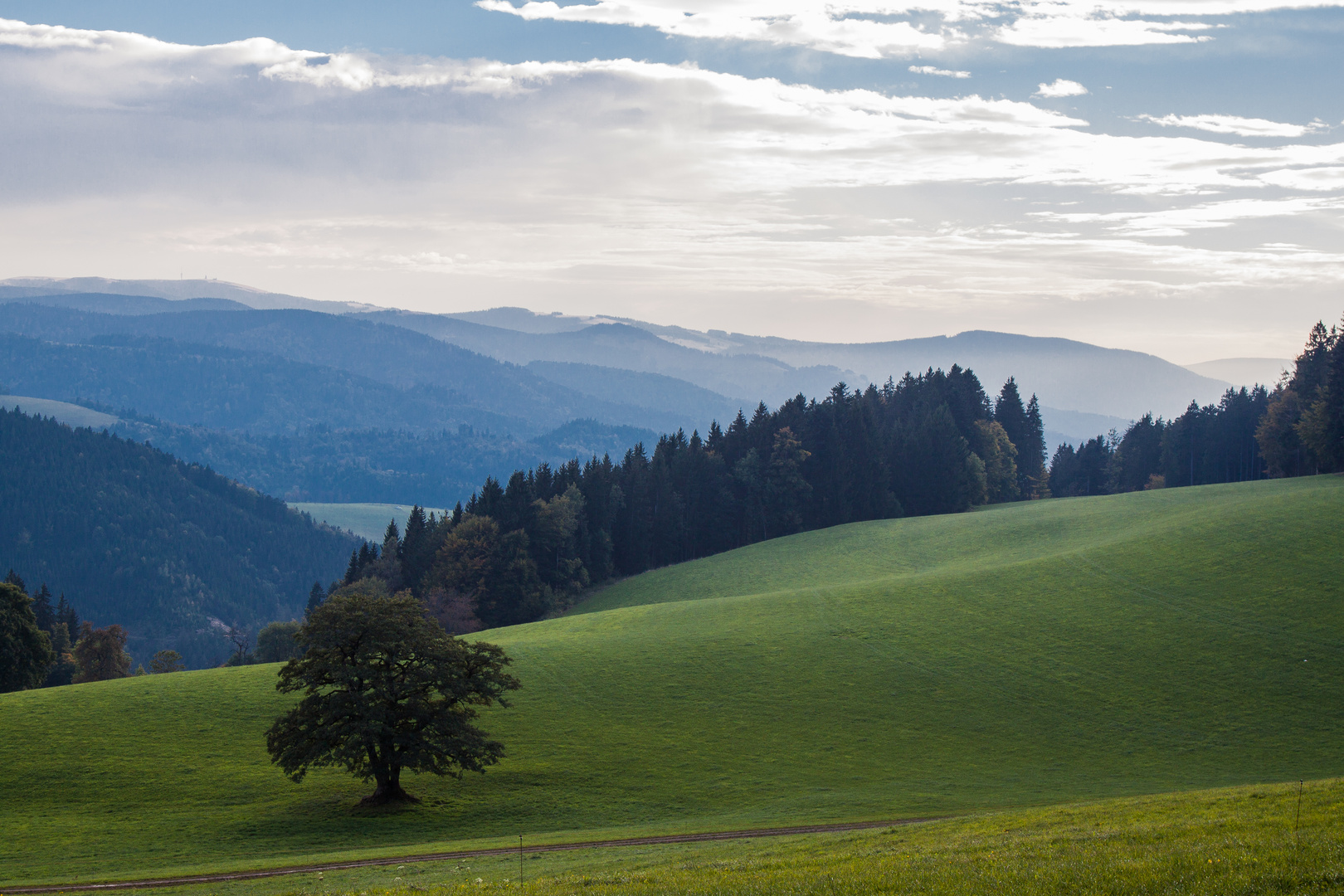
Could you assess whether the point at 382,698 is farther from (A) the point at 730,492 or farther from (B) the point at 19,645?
(A) the point at 730,492

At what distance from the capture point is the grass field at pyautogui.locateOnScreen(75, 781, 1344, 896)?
18297 millimetres

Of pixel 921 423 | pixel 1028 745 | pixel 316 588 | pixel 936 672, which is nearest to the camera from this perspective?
pixel 1028 745

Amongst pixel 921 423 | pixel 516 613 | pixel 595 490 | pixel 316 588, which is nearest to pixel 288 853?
pixel 516 613

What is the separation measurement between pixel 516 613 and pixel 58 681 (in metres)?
53.8

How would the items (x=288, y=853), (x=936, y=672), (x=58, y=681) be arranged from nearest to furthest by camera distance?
(x=288, y=853) < (x=936, y=672) < (x=58, y=681)

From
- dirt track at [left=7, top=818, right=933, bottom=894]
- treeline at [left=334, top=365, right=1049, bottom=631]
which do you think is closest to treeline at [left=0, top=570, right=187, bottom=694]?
treeline at [left=334, top=365, right=1049, bottom=631]

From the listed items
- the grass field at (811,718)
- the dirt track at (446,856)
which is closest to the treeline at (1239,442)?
the grass field at (811,718)

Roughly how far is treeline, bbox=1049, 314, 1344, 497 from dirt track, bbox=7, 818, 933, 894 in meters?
105

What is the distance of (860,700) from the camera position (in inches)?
2240

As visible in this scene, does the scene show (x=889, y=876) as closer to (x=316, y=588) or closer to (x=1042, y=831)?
(x=1042, y=831)

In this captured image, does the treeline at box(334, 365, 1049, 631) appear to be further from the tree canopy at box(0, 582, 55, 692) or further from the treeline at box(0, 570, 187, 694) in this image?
the tree canopy at box(0, 582, 55, 692)

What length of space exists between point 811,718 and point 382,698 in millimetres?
24467

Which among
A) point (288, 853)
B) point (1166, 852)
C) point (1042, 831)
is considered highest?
point (1166, 852)

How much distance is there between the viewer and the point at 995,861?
21.1 m
